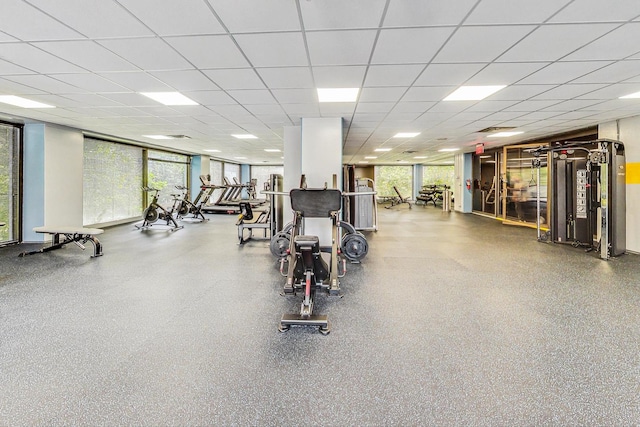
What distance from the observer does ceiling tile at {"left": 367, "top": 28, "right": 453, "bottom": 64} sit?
2.55 meters

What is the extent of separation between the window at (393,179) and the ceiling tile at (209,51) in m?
15.5

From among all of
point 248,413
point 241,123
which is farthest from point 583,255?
point 241,123

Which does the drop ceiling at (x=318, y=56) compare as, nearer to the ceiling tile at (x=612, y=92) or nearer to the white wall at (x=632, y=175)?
the ceiling tile at (x=612, y=92)

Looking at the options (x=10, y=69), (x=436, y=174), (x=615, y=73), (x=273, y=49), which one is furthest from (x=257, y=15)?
(x=436, y=174)

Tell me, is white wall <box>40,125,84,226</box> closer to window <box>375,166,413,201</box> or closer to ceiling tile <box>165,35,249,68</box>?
ceiling tile <box>165,35,249,68</box>

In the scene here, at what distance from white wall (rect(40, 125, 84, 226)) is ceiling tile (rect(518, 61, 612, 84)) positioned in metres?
8.42

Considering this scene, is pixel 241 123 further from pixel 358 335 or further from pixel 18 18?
pixel 358 335

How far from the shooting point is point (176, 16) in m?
2.34

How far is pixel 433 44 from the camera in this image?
9.05ft

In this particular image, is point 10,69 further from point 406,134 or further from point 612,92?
point 612,92

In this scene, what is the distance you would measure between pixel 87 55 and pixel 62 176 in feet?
15.6

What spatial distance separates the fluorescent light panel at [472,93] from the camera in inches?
158

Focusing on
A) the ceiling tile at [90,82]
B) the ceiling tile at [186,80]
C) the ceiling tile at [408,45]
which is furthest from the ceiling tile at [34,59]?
the ceiling tile at [408,45]

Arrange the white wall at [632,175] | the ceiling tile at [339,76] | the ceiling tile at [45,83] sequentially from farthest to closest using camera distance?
the white wall at [632,175], the ceiling tile at [45,83], the ceiling tile at [339,76]
